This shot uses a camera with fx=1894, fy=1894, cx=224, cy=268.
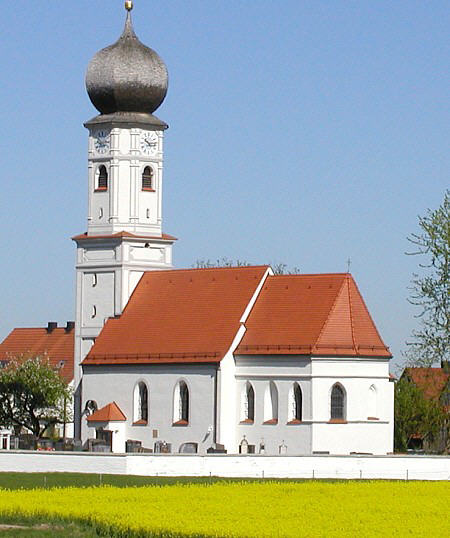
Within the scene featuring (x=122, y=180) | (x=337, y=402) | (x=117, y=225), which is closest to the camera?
(x=337, y=402)

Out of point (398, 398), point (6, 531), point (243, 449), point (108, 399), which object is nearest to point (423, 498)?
point (6, 531)

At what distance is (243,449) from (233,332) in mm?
5281

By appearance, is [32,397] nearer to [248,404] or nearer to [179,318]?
[179,318]

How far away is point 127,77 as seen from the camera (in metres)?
89.8

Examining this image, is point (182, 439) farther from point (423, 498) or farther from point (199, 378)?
point (423, 498)

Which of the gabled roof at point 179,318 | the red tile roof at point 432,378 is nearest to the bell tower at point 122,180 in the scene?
the gabled roof at point 179,318

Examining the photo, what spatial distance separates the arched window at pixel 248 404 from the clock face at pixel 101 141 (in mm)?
14776

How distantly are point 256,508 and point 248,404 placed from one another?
1285 inches

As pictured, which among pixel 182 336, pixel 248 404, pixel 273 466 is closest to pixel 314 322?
pixel 248 404

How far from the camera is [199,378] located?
84.5 m

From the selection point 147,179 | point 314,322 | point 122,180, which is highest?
point 147,179

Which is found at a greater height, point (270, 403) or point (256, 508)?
point (270, 403)

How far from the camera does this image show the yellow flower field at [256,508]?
150 ft

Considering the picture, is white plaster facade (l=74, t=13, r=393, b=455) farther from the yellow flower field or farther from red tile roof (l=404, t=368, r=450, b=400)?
the yellow flower field
